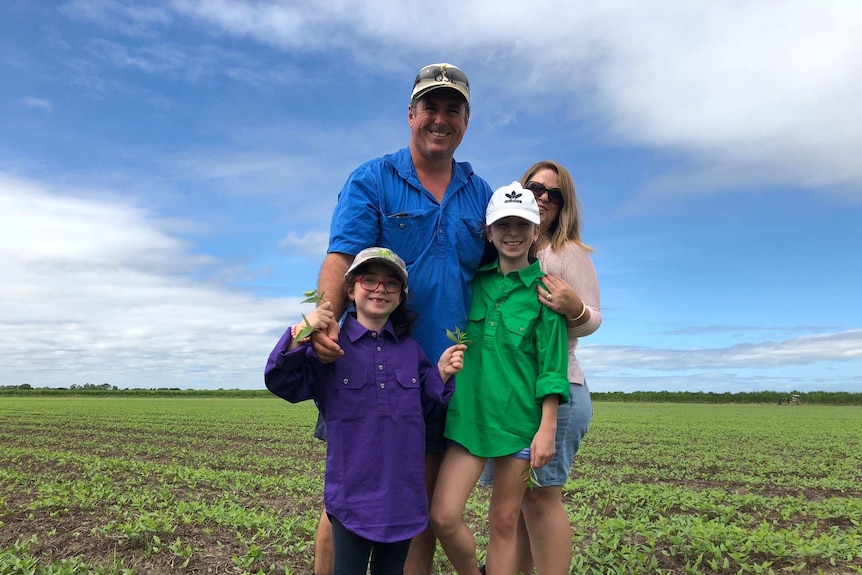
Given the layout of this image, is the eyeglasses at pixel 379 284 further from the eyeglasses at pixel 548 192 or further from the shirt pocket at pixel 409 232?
the eyeglasses at pixel 548 192

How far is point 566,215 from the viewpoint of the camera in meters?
3.36

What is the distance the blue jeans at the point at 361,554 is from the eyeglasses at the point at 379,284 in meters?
1.12

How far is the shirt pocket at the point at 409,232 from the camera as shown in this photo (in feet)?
10.2

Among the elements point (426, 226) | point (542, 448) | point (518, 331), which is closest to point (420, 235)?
point (426, 226)

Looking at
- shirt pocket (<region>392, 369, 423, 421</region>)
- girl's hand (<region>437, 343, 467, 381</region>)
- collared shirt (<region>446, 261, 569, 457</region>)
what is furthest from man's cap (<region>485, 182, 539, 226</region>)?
shirt pocket (<region>392, 369, 423, 421</region>)

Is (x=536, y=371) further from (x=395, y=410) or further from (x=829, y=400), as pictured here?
(x=829, y=400)

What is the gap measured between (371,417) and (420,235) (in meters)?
0.99

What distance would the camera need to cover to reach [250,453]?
13000mm

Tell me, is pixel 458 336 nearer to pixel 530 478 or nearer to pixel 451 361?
pixel 451 361

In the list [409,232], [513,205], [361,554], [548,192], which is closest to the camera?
[361,554]

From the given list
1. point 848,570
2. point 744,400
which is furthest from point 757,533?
point 744,400

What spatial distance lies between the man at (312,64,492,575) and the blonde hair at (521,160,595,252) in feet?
1.47

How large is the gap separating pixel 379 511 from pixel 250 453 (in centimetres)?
1129

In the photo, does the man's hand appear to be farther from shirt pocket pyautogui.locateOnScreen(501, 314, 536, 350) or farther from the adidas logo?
the adidas logo
